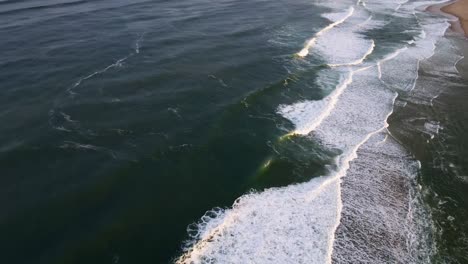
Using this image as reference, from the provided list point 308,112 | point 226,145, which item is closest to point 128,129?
point 226,145

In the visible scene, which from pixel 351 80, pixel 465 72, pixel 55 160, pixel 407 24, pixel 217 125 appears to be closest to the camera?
pixel 55 160

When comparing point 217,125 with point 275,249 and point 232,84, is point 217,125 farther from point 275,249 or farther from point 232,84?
point 275,249

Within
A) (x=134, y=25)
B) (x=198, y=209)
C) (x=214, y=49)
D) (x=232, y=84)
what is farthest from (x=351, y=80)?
(x=134, y=25)

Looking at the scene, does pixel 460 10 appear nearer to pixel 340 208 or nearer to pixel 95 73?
pixel 340 208

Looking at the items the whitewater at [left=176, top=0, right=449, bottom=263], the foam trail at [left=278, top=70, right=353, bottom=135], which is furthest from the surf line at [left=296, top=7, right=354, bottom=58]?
the foam trail at [left=278, top=70, right=353, bottom=135]

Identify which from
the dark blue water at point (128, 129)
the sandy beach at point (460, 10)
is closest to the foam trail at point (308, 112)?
the dark blue water at point (128, 129)

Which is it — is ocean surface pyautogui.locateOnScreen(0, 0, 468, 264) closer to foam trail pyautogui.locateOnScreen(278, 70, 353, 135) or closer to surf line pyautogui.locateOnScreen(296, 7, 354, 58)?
foam trail pyautogui.locateOnScreen(278, 70, 353, 135)
